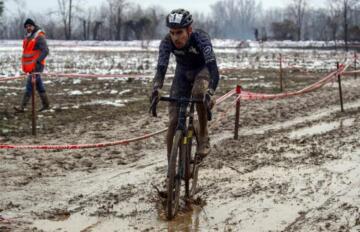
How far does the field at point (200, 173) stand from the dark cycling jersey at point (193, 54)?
1.44 metres

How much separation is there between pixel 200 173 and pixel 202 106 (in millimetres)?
1615

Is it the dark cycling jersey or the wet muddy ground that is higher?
the dark cycling jersey

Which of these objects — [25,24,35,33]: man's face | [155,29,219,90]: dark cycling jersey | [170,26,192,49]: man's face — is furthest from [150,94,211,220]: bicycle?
[25,24,35,33]: man's face

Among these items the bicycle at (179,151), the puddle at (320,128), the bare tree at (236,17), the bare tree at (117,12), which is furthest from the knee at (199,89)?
the bare tree at (236,17)

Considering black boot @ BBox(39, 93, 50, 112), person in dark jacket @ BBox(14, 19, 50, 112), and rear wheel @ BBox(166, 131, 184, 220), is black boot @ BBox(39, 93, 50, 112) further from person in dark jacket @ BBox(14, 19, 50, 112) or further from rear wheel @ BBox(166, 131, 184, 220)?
rear wheel @ BBox(166, 131, 184, 220)

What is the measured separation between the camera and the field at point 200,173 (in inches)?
218

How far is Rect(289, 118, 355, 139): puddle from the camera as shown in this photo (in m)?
9.95

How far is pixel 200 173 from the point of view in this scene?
23.9ft

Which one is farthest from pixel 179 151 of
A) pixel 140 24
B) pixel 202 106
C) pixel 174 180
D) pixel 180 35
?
pixel 140 24

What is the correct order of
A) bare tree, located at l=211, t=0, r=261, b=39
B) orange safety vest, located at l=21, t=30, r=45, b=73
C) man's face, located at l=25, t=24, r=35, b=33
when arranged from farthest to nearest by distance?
bare tree, located at l=211, t=0, r=261, b=39 < orange safety vest, located at l=21, t=30, r=45, b=73 < man's face, located at l=25, t=24, r=35, b=33

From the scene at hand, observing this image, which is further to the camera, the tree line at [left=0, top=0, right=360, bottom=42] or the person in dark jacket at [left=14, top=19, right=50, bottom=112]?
the tree line at [left=0, top=0, right=360, bottom=42]

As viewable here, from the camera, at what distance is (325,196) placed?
20.2 ft

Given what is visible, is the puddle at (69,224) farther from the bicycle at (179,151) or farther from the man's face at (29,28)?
the man's face at (29,28)

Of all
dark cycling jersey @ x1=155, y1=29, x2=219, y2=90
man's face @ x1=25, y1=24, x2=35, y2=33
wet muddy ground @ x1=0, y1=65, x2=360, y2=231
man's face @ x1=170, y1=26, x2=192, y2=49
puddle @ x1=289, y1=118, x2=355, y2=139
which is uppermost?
man's face @ x1=25, y1=24, x2=35, y2=33
